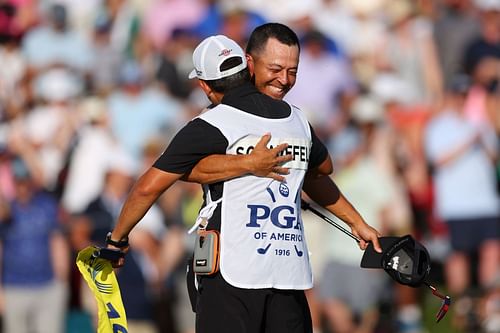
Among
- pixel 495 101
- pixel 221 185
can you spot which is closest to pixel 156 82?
pixel 495 101

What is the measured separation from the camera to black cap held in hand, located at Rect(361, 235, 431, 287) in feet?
22.0

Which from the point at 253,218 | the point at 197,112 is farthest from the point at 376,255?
the point at 197,112

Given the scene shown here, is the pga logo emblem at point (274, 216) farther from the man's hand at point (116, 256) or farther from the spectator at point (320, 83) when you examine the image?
the spectator at point (320, 83)

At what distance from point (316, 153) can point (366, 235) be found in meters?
0.56

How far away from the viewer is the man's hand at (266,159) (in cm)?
614

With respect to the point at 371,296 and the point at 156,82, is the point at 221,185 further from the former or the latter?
the point at 156,82

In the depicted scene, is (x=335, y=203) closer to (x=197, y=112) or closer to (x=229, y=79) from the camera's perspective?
(x=229, y=79)

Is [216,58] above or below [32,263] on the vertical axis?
above

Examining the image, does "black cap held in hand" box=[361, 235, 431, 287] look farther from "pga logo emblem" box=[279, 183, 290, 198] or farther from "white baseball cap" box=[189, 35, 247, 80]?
"white baseball cap" box=[189, 35, 247, 80]

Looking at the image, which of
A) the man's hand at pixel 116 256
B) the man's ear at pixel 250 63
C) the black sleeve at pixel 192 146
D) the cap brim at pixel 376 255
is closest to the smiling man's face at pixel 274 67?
the man's ear at pixel 250 63

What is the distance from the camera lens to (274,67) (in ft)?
21.5

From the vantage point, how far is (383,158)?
1393cm

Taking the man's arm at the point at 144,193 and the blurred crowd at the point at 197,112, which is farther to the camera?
the blurred crowd at the point at 197,112

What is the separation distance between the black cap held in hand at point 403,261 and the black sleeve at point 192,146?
113cm
